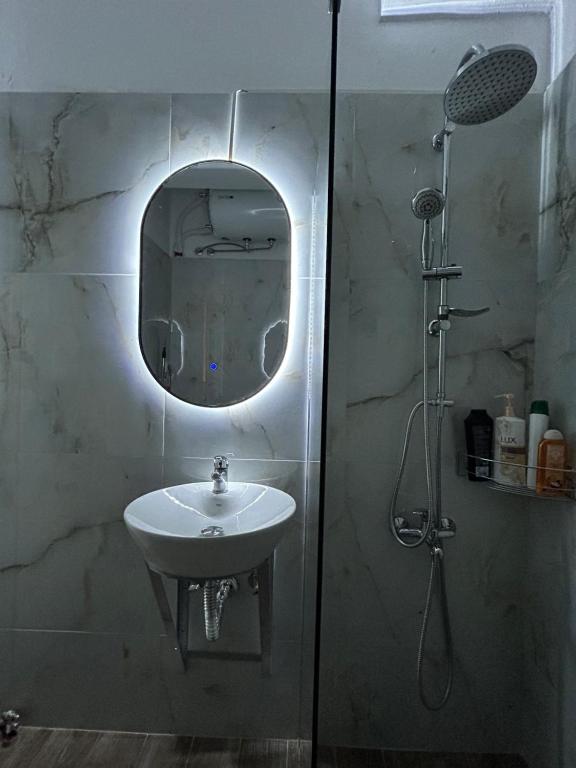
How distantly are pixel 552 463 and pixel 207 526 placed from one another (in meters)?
0.94

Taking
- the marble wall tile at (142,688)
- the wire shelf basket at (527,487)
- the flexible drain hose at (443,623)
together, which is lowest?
the marble wall tile at (142,688)

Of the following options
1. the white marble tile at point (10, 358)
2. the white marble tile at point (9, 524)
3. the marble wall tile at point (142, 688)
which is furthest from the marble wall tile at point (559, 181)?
the white marble tile at point (9, 524)

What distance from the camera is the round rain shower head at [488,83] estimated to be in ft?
2.80

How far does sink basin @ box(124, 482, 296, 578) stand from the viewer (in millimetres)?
1150

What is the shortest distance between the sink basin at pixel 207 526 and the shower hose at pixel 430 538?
16.3 inches

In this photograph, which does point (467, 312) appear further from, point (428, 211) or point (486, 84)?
point (486, 84)

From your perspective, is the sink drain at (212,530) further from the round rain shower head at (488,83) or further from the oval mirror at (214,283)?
the round rain shower head at (488,83)

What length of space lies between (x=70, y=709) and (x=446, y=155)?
1.97 m

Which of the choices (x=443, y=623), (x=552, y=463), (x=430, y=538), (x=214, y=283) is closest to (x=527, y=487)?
(x=552, y=463)

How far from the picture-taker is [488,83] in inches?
35.2

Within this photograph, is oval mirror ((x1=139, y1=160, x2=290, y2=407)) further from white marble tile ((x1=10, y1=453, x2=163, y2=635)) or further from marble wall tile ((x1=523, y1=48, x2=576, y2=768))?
marble wall tile ((x1=523, y1=48, x2=576, y2=768))

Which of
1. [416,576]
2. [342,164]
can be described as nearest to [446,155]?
[342,164]

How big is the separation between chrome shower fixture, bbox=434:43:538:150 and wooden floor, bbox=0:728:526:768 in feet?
5.75

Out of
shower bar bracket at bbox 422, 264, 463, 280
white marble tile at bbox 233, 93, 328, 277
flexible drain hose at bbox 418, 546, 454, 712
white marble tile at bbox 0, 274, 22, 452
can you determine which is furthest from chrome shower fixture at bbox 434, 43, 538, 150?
white marble tile at bbox 0, 274, 22, 452
